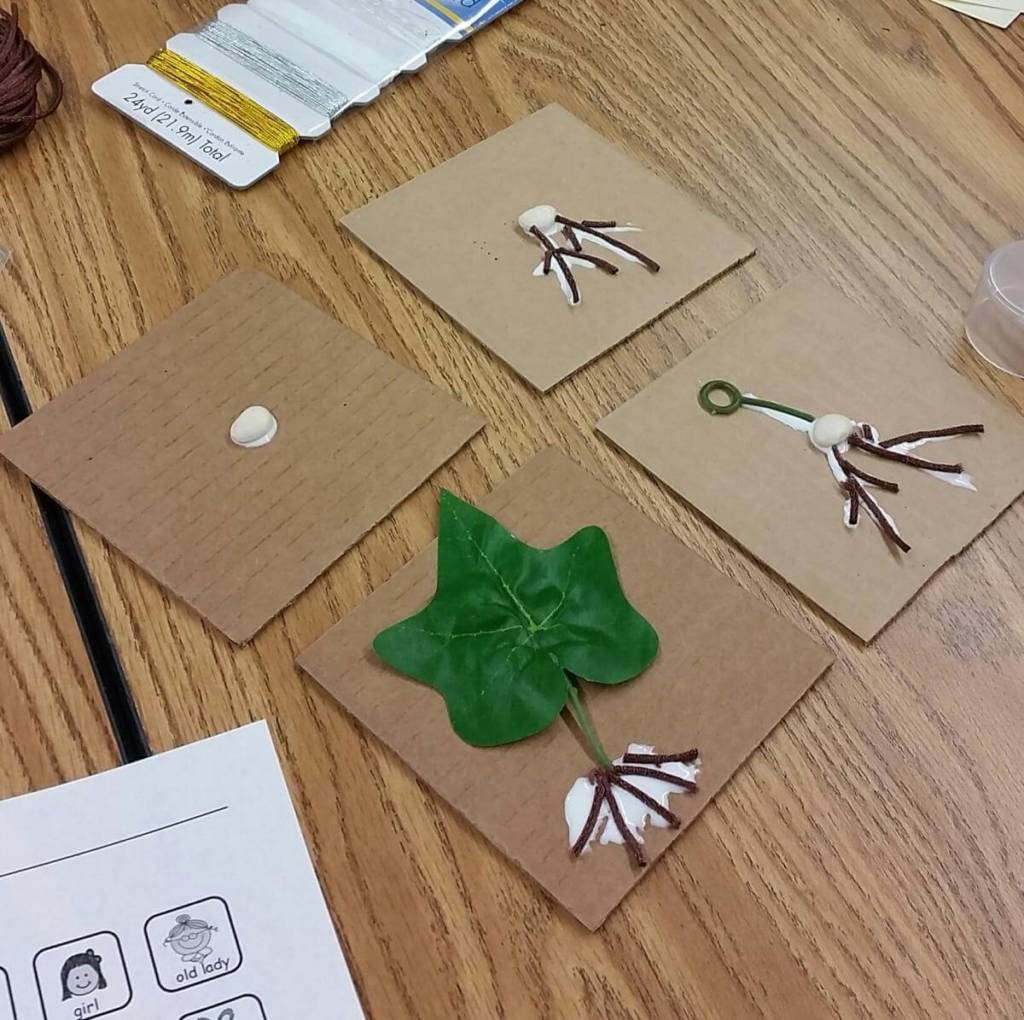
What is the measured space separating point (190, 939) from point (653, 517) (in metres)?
0.31

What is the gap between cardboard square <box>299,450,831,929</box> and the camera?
470 millimetres

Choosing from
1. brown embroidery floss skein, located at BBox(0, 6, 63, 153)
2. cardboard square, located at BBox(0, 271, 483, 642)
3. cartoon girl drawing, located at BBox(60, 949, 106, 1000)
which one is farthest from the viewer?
brown embroidery floss skein, located at BBox(0, 6, 63, 153)

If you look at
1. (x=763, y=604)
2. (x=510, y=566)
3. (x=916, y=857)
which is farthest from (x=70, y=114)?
(x=916, y=857)

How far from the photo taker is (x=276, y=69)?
735 mm

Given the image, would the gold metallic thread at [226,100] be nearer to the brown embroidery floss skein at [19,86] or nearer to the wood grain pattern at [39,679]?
the brown embroidery floss skein at [19,86]

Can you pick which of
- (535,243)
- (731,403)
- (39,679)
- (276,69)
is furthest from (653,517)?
(276,69)

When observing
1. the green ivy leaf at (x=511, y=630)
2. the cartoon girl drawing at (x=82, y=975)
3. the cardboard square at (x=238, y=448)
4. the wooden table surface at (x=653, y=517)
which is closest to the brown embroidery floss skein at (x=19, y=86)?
the wooden table surface at (x=653, y=517)

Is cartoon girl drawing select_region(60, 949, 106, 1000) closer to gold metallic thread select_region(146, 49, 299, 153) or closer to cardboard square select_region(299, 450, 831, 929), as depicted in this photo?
cardboard square select_region(299, 450, 831, 929)

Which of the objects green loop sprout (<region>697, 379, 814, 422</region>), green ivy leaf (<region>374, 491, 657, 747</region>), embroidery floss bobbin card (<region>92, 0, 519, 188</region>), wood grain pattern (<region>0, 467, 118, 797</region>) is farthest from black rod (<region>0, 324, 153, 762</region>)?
green loop sprout (<region>697, 379, 814, 422</region>)

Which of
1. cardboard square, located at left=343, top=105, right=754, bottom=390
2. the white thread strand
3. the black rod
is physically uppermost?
cardboard square, located at left=343, top=105, right=754, bottom=390

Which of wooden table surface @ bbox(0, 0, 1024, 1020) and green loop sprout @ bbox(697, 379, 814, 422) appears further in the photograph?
green loop sprout @ bbox(697, 379, 814, 422)

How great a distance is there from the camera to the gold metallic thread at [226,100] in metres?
0.70

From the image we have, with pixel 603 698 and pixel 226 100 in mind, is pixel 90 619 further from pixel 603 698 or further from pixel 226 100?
pixel 226 100

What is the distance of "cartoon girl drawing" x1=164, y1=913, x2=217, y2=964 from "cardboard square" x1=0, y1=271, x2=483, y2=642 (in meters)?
0.14
